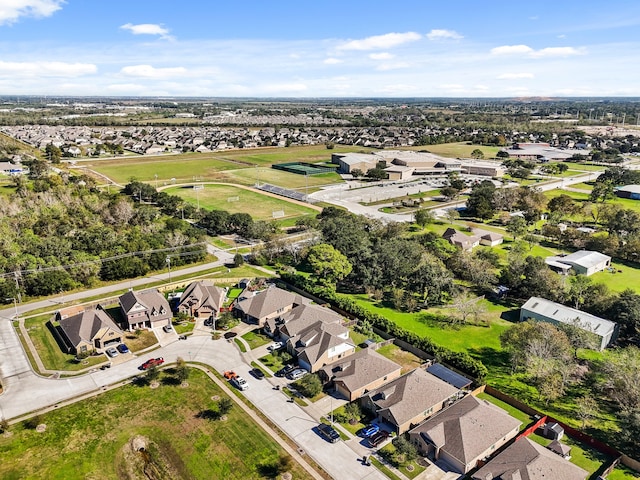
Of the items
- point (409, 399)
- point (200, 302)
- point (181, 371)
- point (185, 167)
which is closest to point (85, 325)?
point (200, 302)

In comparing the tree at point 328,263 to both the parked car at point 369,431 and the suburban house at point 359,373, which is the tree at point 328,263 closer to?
the suburban house at point 359,373

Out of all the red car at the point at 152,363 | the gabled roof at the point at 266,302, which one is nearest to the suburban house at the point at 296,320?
the gabled roof at the point at 266,302

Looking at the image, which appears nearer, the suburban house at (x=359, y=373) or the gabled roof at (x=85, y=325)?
the suburban house at (x=359, y=373)

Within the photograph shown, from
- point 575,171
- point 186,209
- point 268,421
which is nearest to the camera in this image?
point 268,421

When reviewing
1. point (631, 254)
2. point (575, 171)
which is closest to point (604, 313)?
point (631, 254)

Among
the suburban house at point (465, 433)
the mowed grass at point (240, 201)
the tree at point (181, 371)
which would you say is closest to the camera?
the suburban house at point (465, 433)

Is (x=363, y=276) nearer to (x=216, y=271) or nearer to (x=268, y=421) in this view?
(x=216, y=271)
